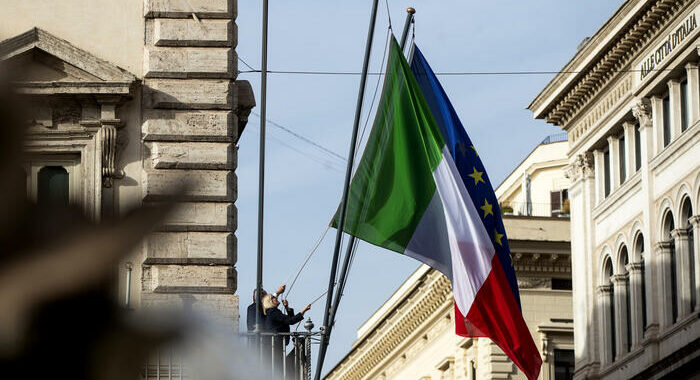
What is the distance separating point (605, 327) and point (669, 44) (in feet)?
30.2

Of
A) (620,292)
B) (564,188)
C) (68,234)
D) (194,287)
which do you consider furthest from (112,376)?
(564,188)

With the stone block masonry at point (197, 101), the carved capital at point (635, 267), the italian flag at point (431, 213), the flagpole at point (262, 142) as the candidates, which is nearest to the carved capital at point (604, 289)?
the carved capital at point (635, 267)

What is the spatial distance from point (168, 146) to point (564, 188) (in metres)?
62.9

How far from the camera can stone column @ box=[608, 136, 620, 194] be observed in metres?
48.2

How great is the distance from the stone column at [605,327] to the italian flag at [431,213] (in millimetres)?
29600

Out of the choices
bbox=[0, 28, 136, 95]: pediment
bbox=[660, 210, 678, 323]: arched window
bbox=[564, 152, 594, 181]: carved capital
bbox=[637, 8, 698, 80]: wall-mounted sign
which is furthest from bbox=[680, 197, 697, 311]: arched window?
bbox=[0, 28, 136, 95]: pediment

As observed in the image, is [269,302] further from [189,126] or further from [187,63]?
[187,63]

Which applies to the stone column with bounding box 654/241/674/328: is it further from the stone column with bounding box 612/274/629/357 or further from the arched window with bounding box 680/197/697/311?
the stone column with bounding box 612/274/629/357

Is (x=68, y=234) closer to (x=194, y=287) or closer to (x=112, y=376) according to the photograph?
(x=112, y=376)

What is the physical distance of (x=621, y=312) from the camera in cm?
4741

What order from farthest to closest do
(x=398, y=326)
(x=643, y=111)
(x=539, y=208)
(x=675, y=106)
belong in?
1. (x=539, y=208)
2. (x=398, y=326)
3. (x=643, y=111)
4. (x=675, y=106)

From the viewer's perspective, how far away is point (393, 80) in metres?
19.1

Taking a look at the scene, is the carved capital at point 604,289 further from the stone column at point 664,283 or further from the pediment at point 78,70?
the pediment at point 78,70

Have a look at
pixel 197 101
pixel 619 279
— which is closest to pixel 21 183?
pixel 197 101
